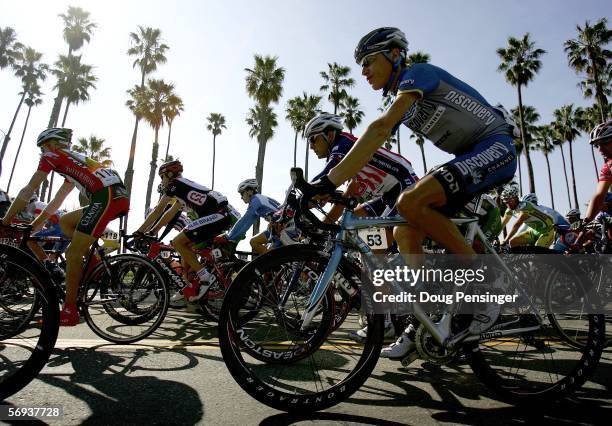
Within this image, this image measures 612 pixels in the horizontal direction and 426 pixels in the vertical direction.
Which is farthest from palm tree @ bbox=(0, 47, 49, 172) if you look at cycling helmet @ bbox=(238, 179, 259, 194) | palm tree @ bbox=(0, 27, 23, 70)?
cycling helmet @ bbox=(238, 179, 259, 194)

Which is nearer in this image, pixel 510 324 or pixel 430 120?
pixel 510 324

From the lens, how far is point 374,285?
2.31 metres

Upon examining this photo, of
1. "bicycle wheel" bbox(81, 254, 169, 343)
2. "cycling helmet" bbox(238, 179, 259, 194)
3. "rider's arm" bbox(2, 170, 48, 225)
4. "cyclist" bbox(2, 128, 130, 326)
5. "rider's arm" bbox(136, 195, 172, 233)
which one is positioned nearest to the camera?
"rider's arm" bbox(2, 170, 48, 225)

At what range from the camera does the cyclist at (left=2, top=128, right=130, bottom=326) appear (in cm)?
412

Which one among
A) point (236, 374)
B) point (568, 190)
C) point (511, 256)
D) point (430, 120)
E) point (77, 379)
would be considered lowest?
point (77, 379)

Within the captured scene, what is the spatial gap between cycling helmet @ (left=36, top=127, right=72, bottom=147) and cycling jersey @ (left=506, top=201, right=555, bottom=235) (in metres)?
8.16

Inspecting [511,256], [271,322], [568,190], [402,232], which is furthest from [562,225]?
[568,190]

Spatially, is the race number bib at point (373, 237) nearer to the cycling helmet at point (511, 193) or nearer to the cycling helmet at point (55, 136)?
the cycling helmet at point (55, 136)

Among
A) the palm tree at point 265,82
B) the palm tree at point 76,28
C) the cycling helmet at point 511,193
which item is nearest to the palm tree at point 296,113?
the palm tree at point 265,82

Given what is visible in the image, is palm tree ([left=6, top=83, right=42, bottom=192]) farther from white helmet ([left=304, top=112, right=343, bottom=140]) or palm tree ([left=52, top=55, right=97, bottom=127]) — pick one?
white helmet ([left=304, top=112, right=343, bottom=140])

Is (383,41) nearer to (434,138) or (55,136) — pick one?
(434,138)

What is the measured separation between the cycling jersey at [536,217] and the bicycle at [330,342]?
5934mm

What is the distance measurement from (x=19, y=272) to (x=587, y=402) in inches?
148

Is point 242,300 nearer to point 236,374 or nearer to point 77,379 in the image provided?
point 236,374
